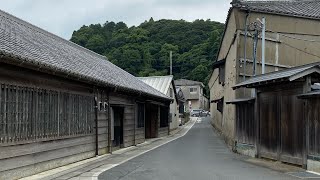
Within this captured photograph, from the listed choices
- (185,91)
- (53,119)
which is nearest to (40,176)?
(53,119)

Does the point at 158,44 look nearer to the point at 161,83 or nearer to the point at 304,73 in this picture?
the point at 161,83

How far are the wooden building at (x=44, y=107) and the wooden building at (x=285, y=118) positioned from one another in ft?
22.3

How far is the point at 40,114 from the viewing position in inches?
524

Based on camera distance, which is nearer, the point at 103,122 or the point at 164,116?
the point at 103,122

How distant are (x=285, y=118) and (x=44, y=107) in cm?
874

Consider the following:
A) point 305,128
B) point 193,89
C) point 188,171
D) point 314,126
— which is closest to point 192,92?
point 193,89

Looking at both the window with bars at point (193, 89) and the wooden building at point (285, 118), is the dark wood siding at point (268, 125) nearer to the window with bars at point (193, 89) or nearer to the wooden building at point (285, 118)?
the wooden building at point (285, 118)

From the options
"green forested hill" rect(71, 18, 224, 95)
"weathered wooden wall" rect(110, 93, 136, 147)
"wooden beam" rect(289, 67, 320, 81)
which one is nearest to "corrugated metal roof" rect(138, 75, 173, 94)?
"green forested hill" rect(71, 18, 224, 95)

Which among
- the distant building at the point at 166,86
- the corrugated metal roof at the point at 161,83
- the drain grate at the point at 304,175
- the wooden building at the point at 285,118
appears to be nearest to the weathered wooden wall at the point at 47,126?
the wooden building at the point at 285,118

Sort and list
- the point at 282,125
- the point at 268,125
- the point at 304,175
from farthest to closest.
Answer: the point at 268,125 → the point at 282,125 → the point at 304,175

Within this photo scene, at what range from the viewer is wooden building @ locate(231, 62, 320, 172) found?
535 inches

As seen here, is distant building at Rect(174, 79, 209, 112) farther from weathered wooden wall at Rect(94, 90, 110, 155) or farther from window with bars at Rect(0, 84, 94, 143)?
window with bars at Rect(0, 84, 94, 143)

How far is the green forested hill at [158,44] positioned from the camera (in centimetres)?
5928

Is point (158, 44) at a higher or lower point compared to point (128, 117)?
higher
